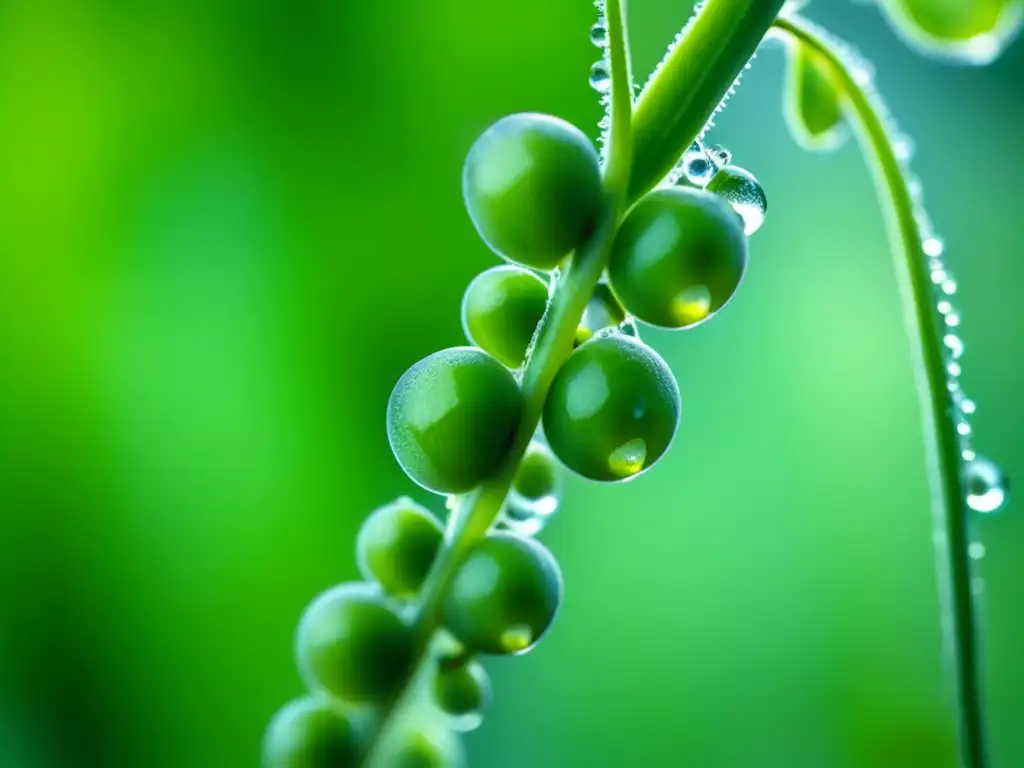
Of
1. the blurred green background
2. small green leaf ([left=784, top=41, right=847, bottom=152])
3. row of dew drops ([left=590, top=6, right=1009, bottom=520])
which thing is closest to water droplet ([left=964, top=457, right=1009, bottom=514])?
row of dew drops ([left=590, top=6, right=1009, bottom=520])

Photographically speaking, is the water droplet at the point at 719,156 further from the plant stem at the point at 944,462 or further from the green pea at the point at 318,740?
the green pea at the point at 318,740

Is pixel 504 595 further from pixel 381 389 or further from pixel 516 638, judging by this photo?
pixel 381 389

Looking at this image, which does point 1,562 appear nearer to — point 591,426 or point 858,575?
point 858,575

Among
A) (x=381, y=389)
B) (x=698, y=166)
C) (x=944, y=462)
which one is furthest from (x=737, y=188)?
(x=381, y=389)

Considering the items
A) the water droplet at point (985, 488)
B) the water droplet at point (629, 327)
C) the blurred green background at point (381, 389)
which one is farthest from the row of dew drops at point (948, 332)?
the blurred green background at point (381, 389)

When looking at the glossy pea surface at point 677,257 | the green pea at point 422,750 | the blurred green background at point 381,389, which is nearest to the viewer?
the glossy pea surface at point 677,257

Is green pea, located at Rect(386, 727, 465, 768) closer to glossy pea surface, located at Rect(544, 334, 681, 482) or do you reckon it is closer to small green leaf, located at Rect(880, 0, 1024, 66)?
glossy pea surface, located at Rect(544, 334, 681, 482)
